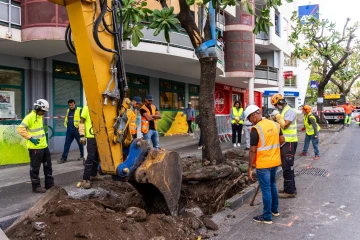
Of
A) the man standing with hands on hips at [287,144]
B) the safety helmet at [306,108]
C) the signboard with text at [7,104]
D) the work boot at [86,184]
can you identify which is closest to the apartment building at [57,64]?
the signboard with text at [7,104]

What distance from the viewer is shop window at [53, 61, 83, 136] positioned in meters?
11.3

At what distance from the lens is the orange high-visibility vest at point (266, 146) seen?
15.4ft

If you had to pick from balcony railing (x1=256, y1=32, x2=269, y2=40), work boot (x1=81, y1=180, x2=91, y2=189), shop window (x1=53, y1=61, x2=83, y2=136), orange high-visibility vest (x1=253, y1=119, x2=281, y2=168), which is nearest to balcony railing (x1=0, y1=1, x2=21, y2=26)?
shop window (x1=53, y1=61, x2=83, y2=136)

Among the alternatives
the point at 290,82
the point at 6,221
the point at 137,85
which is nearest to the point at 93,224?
the point at 6,221

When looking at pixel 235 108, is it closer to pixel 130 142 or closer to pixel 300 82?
pixel 130 142

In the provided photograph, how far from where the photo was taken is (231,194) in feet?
19.3

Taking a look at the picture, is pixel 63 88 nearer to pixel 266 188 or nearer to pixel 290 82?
pixel 266 188

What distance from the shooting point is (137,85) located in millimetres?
14812

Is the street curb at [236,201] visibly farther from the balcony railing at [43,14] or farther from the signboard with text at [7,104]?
the signboard with text at [7,104]

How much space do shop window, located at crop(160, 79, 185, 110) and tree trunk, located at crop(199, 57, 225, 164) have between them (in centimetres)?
959

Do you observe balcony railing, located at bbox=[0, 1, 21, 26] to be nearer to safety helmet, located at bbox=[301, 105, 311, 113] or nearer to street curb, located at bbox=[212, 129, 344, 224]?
street curb, located at bbox=[212, 129, 344, 224]

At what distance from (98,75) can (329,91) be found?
57.0 meters

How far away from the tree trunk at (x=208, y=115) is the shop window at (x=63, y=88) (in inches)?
250

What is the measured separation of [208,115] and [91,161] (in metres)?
2.55
